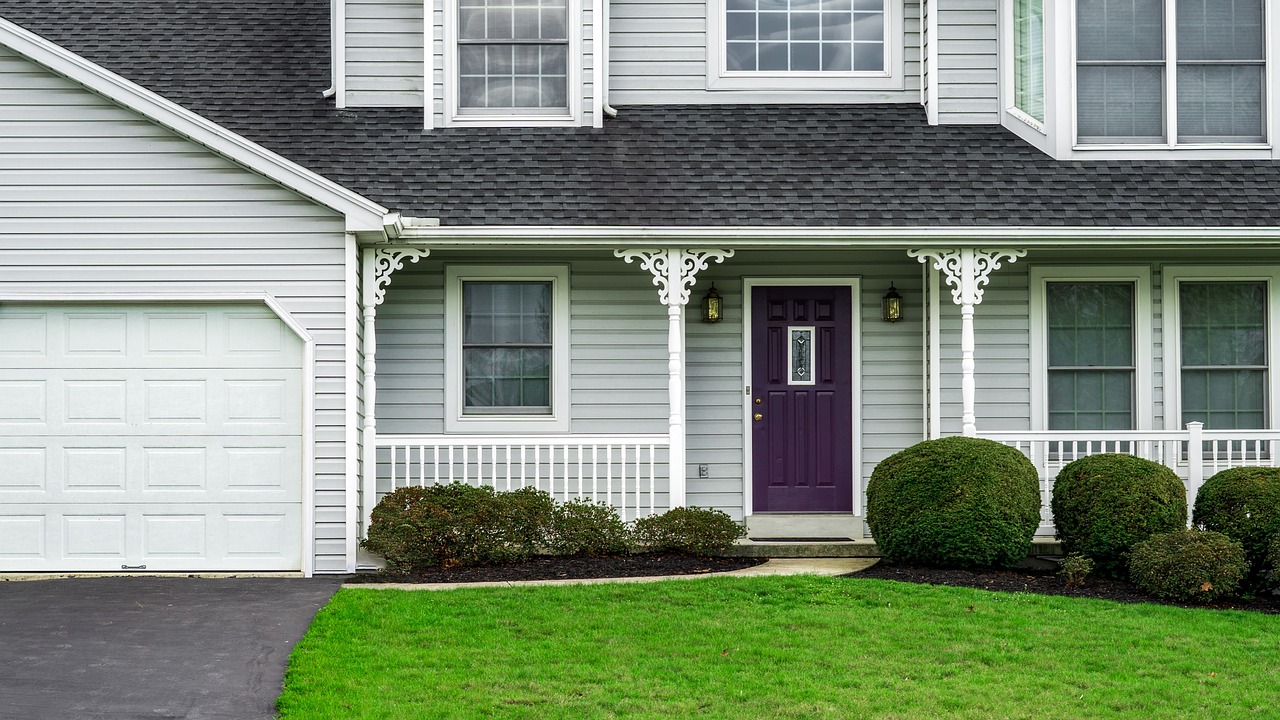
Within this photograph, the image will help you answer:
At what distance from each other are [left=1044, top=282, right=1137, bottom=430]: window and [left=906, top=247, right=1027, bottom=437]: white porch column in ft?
3.49

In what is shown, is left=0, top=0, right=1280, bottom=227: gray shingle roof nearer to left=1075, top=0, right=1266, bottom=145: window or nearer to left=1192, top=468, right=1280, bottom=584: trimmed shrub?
left=1075, top=0, right=1266, bottom=145: window

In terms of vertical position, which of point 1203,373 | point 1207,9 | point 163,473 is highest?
point 1207,9

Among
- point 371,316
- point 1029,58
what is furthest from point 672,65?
point 371,316

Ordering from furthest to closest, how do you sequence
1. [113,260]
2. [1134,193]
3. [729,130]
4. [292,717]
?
1. [729,130]
2. [1134,193]
3. [113,260]
4. [292,717]

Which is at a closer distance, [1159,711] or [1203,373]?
[1159,711]

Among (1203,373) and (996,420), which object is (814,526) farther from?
(1203,373)

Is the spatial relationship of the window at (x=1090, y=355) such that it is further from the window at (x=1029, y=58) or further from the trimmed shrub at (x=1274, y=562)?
the trimmed shrub at (x=1274, y=562)

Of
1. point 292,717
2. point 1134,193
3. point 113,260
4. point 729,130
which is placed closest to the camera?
point 292,717

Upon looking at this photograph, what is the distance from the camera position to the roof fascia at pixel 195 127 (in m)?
10.3

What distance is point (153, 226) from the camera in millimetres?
10547

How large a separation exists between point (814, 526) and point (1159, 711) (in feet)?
18.5

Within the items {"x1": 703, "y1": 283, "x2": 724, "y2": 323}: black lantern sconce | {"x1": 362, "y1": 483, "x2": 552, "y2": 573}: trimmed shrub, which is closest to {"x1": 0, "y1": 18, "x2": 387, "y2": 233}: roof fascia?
{"x1": 362, "y1": 483, "x2": 552, "y2": 573}: trimmed shrub

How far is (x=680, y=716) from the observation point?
21.1ft

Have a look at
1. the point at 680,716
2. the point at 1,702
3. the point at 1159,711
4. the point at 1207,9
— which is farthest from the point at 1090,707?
the point at 1207,9
